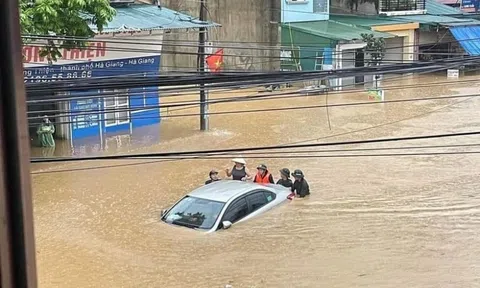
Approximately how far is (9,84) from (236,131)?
16.8 m

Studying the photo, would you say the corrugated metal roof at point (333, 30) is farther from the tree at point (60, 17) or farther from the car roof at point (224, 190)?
the car roof at point (224, 190)

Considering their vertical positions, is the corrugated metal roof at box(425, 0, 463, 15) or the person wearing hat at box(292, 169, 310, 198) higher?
the corrugated metal roof at box(425, 0, 463, 15)

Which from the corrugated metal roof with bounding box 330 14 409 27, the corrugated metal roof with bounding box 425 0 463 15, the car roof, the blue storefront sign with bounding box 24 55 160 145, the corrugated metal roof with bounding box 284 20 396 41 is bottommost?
the car roof

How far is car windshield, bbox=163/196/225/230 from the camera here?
9.75m

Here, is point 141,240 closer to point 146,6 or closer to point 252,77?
point 252,77

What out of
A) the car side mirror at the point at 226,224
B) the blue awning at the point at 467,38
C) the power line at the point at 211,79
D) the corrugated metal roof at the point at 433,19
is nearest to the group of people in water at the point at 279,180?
the car side mirror at the point at 226,224

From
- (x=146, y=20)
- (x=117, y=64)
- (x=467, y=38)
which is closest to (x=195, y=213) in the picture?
(x=117, y=64)

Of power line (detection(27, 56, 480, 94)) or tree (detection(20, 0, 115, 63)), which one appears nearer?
power line (detection(27, 56, 480, 94))

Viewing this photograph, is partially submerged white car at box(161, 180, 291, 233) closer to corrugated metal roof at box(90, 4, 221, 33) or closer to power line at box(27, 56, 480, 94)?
power line at box(27, 56, 480, 94)

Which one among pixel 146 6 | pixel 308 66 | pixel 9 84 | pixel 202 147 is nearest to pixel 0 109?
pixel 9 84

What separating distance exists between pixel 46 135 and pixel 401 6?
20.6 m

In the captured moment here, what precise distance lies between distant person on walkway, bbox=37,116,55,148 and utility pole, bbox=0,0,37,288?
1572 cm

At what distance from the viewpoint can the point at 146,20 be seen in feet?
59.6

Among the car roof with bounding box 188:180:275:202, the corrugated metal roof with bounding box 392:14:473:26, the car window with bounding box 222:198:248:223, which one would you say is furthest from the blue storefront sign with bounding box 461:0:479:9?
the car window with bounding box 222:198:248:223
